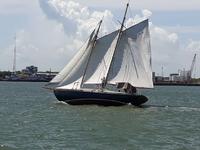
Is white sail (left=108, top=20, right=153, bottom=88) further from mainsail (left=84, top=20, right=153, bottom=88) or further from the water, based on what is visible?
the water

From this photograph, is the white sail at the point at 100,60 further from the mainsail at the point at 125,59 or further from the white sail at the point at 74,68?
Result: the white sail at the point at 74,68

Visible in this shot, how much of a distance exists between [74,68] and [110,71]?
3964mm

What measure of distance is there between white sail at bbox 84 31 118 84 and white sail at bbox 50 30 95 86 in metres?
0.88

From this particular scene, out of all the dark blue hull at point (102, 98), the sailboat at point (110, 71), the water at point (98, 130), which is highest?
the sailboat at point (110, 71)

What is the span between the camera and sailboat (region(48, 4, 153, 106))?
6462 centimetres

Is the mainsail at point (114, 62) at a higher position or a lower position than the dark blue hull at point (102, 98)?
higher

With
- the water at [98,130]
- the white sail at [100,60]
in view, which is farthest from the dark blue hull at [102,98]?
the water at [98,130]

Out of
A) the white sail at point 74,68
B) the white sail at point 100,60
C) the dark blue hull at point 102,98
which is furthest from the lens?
the white sail at point 100,60

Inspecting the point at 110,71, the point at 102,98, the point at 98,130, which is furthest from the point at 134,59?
the point at 98,130

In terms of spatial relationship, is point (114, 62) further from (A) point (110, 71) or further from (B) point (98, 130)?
(B) point (98, 130)

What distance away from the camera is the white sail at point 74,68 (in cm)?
6644

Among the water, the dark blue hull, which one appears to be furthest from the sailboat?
the water

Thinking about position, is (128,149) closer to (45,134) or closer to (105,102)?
(45,134)

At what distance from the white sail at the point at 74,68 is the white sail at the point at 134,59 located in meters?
→ 3.22
